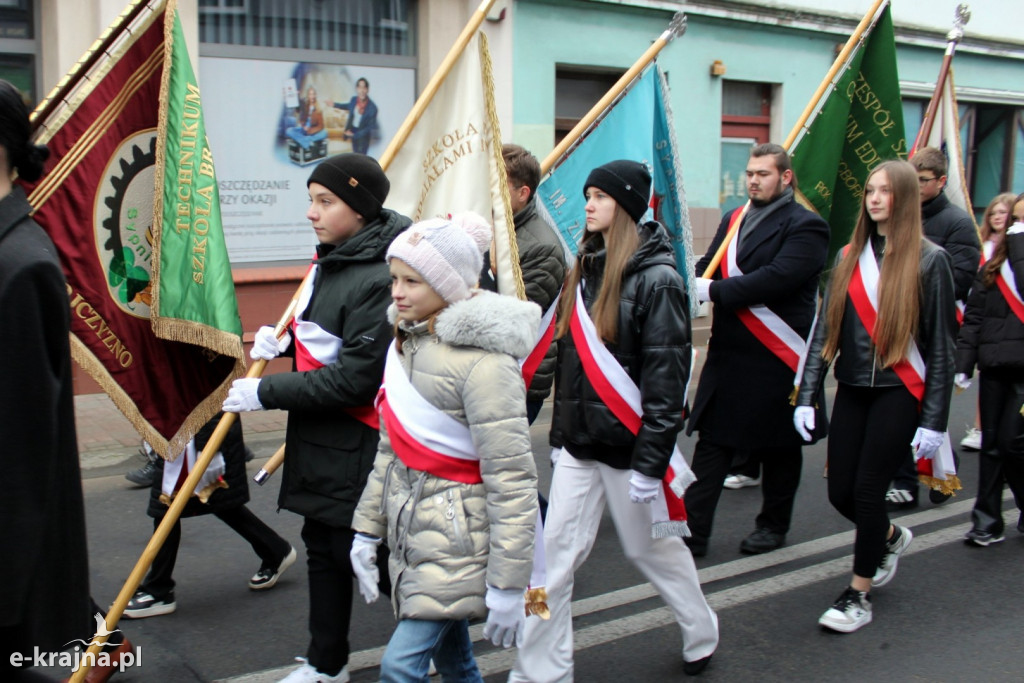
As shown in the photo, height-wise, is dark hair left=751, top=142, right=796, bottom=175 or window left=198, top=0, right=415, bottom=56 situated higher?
window left=198, top=0, right=415, bottom=56

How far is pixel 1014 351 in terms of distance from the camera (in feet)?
17.4

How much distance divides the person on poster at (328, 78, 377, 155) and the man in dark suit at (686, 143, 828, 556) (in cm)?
602

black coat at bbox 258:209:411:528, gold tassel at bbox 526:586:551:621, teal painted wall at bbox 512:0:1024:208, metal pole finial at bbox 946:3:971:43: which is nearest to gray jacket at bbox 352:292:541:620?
gold tassel at bbox 526:586:551:621

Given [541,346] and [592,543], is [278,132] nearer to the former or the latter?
[541,346]

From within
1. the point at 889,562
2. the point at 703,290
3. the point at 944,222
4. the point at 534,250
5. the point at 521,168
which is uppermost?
the point at 521,168

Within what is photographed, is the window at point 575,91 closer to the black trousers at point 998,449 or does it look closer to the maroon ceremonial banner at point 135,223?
the black trousers at point 998,449

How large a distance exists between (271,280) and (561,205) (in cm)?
506

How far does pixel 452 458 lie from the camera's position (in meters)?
2.76

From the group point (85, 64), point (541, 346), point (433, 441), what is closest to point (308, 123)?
point (541, 346)

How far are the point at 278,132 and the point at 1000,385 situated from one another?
22.7 feet

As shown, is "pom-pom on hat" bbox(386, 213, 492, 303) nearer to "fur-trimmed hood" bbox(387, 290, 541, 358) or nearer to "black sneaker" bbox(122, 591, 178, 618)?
"fur-trimmed hood" bbox(387, 290, 541, 358)

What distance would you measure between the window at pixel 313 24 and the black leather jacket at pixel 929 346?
704 cm

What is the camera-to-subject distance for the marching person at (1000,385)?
5.29m

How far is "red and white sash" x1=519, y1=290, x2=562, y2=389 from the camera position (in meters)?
4.25
